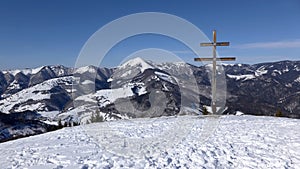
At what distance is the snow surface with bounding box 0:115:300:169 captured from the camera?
32.0 ft

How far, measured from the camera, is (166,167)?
9.35 metres

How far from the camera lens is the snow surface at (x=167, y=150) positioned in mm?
9742

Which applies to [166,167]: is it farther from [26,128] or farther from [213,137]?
[26,128]

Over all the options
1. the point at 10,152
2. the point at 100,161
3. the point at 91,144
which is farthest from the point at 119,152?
the point at 10,152

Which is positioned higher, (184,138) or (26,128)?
(184,138)

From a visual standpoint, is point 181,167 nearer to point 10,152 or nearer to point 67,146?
point 67,146

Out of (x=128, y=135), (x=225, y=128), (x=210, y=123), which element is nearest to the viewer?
(x=128, y=135)

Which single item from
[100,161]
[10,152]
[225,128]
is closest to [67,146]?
[10,152]

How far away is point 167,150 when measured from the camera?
37.6 feet

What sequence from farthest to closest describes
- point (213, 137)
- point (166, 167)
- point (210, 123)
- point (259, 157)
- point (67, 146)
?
point (210, 123)
point (213, 137)
point (67, 146)
point (259, 157)
point (166, 167)

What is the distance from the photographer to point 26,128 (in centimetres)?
16362

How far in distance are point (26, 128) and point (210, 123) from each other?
554ft

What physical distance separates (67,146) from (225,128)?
9.88 metres

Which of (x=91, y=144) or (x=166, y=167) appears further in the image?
(x=91, y=144)
